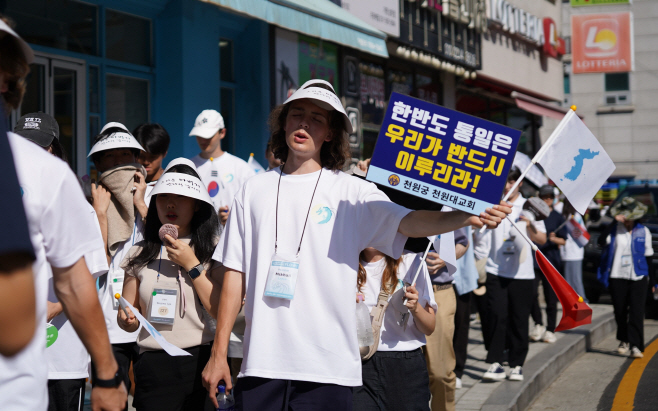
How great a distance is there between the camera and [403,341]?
3.98m

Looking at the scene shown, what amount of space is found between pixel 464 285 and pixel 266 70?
5.04 m

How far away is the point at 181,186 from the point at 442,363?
7.91 feet

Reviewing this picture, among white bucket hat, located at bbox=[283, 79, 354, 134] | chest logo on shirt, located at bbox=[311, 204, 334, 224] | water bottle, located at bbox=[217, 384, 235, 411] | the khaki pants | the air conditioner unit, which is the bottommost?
the khaki pants

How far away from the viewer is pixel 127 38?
29.3 ft

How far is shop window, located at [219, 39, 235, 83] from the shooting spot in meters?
10.4

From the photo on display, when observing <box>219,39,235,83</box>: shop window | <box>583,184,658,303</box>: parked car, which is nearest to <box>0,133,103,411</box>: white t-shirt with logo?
<box>219,39,235,83</box>: shop window

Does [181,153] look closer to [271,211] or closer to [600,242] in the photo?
[600,242]

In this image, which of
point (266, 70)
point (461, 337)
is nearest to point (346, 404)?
point (461, 337)

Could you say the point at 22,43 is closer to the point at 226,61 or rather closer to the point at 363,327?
the point at 363,327

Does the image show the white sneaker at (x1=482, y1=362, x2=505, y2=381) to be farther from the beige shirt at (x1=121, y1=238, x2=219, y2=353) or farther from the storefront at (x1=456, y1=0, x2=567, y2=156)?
the storefront at (x1=456, y1=0, x2=567, y2=156)

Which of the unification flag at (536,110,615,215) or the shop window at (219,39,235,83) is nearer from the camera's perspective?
the unification flag at (536,110,615,215)

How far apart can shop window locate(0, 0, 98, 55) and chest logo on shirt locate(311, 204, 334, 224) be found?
5.76 m

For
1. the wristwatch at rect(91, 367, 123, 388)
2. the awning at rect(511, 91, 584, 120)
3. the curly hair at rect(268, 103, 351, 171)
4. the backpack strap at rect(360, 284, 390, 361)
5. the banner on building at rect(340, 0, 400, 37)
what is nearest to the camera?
the wristwatch at rect(91, 367, 123, 388)

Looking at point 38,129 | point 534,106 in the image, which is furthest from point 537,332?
point 534,106
